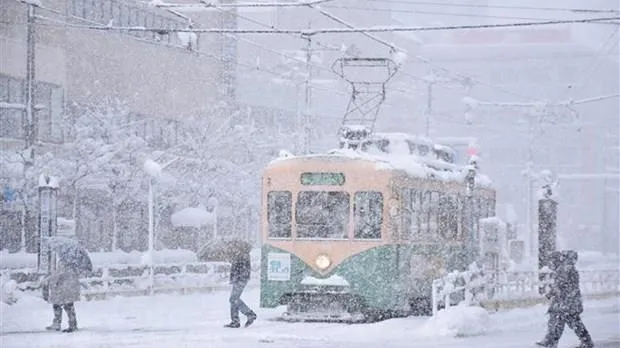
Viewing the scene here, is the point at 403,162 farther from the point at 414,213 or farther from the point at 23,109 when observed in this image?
the point at 23,109

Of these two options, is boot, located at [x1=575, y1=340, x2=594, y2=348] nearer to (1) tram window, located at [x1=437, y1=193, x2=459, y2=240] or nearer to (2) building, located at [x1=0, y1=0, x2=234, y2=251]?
(1) tram window, located at [x1=437, y1=193, x2=459, y2=240]

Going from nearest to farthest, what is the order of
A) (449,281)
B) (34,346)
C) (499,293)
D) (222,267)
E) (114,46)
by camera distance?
(34,346)
(449,281)
(499,293)
(222,267)
(114,46)

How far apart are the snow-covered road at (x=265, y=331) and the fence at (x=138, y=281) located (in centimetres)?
248

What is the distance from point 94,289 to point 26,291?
2.52 meters

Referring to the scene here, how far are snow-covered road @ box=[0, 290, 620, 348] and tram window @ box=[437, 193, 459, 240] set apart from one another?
180 centimetres

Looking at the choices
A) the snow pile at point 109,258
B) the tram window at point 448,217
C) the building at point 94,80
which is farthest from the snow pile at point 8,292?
the building at point 94,80

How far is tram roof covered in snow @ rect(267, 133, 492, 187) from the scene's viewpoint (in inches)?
781

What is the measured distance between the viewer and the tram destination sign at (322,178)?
19562mm

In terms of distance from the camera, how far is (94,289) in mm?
26344

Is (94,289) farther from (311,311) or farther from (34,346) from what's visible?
(34,346)

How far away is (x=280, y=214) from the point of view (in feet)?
65.2

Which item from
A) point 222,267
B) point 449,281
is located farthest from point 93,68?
point 449,281

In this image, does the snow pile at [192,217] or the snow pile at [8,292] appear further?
the snow pile at [192,217]

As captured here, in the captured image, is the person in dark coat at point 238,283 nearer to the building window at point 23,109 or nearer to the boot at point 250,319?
the boot at point 250,319
